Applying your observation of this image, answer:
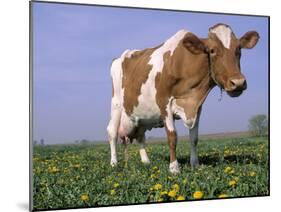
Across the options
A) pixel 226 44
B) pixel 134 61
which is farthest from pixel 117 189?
pixel 226 44

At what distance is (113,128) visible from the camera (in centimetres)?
595

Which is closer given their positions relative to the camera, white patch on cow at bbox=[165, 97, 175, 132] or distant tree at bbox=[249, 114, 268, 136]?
white patch on cow at bbox=[165, 97, 175, 132]

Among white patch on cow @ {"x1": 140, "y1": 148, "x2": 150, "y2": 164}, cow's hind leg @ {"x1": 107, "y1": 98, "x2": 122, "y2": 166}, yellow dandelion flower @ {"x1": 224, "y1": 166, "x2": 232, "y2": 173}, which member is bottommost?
yellow dandelion flower @ {"x1": 224, "y1": 166, "x2": 232, "y2": 173}

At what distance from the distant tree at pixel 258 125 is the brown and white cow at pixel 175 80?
40cm

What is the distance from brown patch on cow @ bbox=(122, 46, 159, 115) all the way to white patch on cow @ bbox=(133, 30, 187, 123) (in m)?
0.04

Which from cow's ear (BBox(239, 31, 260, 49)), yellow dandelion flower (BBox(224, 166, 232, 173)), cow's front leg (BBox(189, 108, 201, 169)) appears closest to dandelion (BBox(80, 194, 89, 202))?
cow's front leg (BBox(189, 108, 201, 169))

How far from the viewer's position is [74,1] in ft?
18.4

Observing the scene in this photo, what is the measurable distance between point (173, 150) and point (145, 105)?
1.68ft

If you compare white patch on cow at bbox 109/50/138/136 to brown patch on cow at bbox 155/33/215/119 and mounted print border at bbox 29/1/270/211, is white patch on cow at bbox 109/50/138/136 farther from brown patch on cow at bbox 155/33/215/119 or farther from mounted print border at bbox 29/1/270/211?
brown patch on cow at bbox 155/33/215/119

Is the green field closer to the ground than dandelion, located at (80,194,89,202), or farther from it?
farther from it

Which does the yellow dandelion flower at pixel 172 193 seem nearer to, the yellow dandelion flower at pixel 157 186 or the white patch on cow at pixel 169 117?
the yellow dandelion flower at pixel 157 186

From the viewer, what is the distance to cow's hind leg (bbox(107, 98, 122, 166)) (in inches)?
233

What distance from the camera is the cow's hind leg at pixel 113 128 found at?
19.4ft
